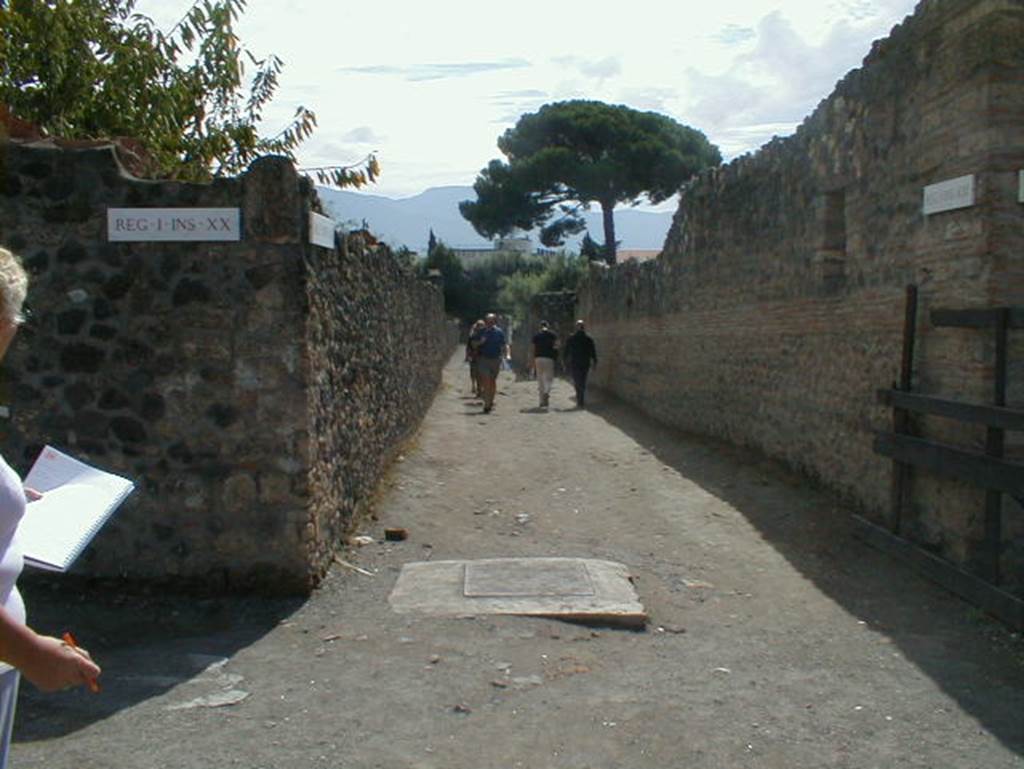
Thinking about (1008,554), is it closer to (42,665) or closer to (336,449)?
(336,449)

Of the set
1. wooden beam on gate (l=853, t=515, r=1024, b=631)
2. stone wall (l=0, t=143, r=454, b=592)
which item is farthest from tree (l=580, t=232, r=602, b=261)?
stone wall (l=0, t=143, r=454, b=592)

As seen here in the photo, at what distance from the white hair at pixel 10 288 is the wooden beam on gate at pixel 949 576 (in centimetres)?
517

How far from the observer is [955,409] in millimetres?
6891

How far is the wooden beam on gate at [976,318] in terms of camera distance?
650cm

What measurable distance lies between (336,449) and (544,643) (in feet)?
7.49

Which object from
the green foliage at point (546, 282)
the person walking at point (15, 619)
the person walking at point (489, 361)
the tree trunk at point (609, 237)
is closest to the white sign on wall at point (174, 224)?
the person walking at point (15, 619)

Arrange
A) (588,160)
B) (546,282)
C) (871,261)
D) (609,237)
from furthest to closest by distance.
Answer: (609,237), (546,282), (588,160), (871,261)

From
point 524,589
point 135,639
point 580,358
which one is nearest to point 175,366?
point 135,639

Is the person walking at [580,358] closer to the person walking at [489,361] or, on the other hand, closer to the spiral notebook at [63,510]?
the person walking at [489,361]

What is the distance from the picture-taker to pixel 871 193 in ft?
29.6

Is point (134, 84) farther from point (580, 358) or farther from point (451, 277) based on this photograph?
point (451, 277)

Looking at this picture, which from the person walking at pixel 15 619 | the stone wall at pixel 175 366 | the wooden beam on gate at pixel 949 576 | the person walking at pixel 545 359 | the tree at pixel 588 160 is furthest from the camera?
the tree at pixel 588 160

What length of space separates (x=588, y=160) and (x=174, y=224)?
39.0m

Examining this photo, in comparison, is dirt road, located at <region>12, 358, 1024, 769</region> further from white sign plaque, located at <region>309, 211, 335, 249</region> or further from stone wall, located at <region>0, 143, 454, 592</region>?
white sign plaque, located at <region>309, 211, 335, 249</region>
